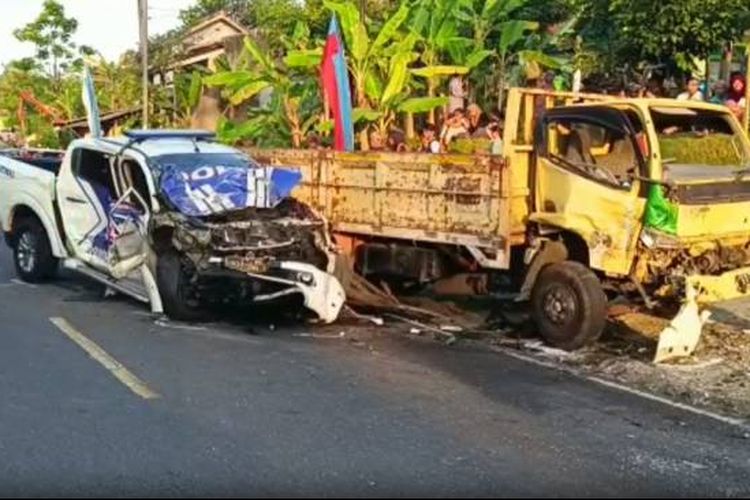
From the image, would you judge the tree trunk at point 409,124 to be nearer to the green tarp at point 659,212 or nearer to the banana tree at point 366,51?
the banana tree at point 366,51

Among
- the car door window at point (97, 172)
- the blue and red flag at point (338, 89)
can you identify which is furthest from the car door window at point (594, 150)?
the blue and red flag at point (338, 89)

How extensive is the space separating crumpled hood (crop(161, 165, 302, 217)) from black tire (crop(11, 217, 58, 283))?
276cm

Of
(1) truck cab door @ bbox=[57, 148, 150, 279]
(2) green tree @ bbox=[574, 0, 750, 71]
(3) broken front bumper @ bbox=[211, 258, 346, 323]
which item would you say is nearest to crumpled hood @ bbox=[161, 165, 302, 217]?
(1) truck cab door @ bbox=[57, 148, 150, 279]

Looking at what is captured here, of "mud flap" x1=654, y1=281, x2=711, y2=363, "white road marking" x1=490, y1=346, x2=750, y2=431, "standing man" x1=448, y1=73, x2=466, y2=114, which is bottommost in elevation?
"white road marking" x1=490, y1=346, x2=750, y2=431

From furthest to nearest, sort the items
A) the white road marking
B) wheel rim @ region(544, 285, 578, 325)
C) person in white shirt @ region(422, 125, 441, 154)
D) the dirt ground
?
person in white shirt @ region(422, 125, 441, 154)
wheel rim @ region(544, 285, 578, 325)
the dirt ground
the white road marking

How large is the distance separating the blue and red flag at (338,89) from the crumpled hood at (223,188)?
332cm

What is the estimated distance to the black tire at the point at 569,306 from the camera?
8.38m

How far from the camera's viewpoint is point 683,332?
26.5 feet

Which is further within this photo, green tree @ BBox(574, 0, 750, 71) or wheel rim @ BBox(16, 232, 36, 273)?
A: green tree @ BBox(574, 0, 750, 71)

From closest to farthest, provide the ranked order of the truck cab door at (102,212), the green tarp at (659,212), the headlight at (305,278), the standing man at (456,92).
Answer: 1. the green tarp at (659,212)
2. the headlight at (305,278)
3. the truck cab door at (102,212)
4. the standing man at (456,92)

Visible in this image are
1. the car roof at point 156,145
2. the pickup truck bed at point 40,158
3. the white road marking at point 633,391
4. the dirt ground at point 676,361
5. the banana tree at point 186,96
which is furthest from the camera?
the banana tree at point 186,96

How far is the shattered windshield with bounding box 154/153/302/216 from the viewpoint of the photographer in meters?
9.69

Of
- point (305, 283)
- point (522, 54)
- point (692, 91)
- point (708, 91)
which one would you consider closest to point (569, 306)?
point (305, 283)

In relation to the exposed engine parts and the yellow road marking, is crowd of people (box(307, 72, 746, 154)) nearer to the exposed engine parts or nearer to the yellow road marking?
the exposed engine parts
